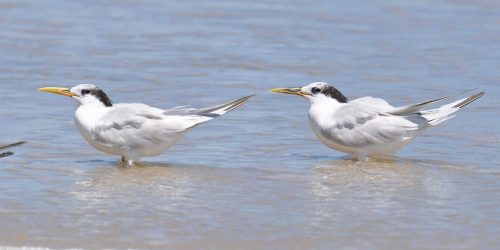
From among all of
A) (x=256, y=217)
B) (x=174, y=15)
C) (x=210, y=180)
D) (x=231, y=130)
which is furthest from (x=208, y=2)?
(x=256, y=217)

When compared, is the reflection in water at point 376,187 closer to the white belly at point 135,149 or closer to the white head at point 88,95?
the white belly at point 135,149

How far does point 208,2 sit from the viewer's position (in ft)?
54.0

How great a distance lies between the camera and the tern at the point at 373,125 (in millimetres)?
8875

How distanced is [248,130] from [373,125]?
1.22 metres

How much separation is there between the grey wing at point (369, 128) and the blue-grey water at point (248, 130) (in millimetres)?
177

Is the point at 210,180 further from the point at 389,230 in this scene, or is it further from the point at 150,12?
the point at 150,12

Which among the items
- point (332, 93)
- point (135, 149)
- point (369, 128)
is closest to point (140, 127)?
point (135, 149)

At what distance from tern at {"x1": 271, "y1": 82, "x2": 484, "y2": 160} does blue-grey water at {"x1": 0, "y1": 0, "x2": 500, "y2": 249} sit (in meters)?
0.14

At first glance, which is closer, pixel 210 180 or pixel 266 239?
pixel 266 239

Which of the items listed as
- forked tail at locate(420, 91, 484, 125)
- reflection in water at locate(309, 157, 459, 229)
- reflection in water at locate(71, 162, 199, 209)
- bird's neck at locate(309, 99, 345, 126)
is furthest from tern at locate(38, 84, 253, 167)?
forked tail at locate(420, 91, 484, 125)

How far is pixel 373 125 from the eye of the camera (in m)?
8.91

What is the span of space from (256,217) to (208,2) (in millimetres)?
9528

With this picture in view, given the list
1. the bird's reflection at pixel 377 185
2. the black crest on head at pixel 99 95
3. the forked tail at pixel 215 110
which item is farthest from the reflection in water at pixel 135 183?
the bird's reflection at pixel 377 185

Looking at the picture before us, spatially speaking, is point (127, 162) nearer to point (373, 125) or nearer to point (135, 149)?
point (135, 149)
